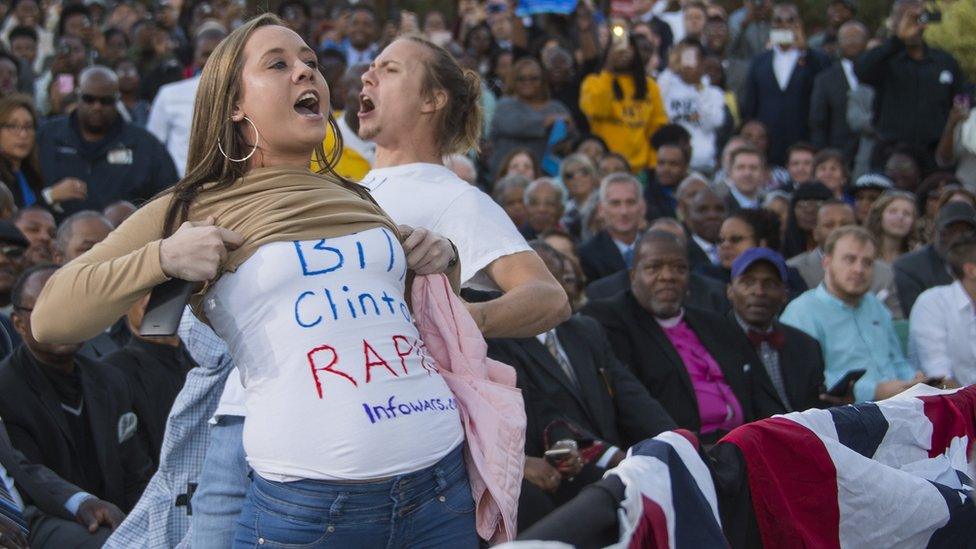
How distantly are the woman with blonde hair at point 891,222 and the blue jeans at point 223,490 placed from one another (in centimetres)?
728

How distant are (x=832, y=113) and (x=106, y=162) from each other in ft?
23.5

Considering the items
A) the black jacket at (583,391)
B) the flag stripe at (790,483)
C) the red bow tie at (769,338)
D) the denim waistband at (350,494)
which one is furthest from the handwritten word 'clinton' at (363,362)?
the red bow tie at (769,338)

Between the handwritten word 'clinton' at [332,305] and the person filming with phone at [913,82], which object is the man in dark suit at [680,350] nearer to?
the handwritten word 'clinton' at [332,305]

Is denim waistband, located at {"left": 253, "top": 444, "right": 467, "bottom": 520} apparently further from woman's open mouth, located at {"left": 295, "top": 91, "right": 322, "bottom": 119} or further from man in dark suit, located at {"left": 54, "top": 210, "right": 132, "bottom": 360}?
man in dark suit, located at {"left": 54, "top": 210, "right": 132, "bottom": 360}

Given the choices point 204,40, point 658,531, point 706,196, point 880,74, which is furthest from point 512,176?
point 658,531

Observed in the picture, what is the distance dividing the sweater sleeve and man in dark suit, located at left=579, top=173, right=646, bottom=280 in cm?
608

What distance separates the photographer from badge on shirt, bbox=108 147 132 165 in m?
9.38

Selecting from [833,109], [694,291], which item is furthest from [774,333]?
[833,109]

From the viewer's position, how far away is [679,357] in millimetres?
6562

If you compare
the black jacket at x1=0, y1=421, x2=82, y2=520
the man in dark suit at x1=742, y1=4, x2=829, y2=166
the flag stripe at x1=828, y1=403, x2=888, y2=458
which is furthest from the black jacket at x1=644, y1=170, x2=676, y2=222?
the flag stripe at x1=828, y1=403, x2=888, y2=458

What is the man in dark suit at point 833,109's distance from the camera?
13141 millimetres

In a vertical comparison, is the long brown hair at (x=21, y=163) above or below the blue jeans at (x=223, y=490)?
below

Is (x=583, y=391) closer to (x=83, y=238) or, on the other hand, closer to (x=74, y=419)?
(x=74, y=419)

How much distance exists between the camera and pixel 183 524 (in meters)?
3.90
